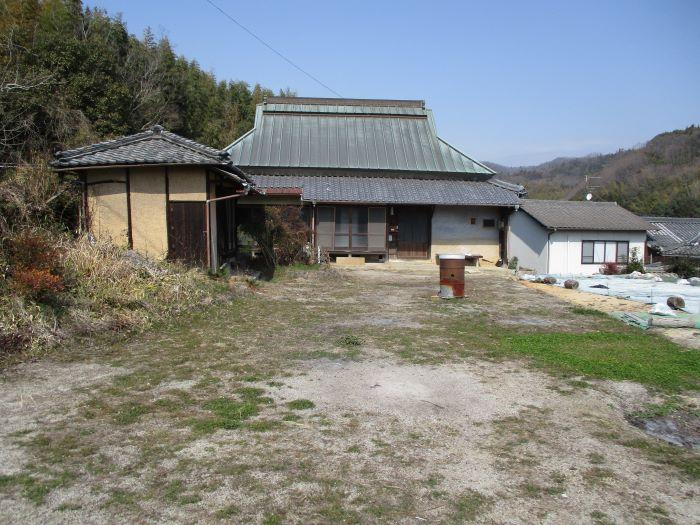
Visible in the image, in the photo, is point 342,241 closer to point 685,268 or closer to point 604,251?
point 604,251

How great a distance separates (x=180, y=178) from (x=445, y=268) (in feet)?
19.2

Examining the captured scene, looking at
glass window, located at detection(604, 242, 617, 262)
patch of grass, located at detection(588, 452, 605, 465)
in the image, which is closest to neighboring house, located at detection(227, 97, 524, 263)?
A: glass window, located at detection(604, 242, 617, 262)

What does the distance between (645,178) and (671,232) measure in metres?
31.8

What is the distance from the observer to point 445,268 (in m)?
11.1

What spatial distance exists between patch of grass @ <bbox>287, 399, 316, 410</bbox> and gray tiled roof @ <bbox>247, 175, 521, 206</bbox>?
1426cm

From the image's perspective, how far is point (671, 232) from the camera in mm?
28016

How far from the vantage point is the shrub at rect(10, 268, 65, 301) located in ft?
21.2

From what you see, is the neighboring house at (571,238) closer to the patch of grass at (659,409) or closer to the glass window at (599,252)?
the glass window at (599,252)

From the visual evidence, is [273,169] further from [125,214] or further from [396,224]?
[125,214]

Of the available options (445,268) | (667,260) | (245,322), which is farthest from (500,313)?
(667,260)

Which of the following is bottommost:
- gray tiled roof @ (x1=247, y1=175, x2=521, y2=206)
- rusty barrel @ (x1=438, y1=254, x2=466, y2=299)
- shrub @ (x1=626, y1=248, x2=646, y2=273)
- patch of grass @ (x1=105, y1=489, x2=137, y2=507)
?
shrub @ (x1=626, y1=248, x2=646, y2=273)

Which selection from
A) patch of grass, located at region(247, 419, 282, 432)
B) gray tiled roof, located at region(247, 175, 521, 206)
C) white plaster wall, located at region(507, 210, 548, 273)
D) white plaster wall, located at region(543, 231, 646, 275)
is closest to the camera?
patch of grass, located at region(247, 419, 282, 432)

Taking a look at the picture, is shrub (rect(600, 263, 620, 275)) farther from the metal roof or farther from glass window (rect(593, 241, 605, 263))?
the metal roof

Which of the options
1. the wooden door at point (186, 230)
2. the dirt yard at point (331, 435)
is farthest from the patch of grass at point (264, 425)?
the wooden door at point (186, 230)
